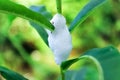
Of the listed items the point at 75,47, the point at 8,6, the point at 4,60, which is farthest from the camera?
the point at 75,47

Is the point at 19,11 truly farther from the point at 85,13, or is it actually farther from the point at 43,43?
the point at 43,43

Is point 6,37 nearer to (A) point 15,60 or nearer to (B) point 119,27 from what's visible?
(A) point 15,60

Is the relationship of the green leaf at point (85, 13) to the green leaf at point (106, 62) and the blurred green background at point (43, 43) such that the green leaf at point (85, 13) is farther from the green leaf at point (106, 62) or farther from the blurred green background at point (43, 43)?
the blurred green background at point (43, 43)

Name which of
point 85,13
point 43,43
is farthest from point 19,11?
A: point 43,43

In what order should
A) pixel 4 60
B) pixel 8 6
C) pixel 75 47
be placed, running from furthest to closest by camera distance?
pixel 75 47 → pixel 4 60 → pixel 8 6

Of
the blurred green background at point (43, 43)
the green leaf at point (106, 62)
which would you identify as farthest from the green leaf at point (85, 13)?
the blurred green background at point (43, 43)

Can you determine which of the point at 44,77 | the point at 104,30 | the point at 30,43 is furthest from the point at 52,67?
the point at 104,30

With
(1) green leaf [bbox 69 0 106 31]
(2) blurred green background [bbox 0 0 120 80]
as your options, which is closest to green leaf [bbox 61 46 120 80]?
(1) green leaf [bbox 69 0 106 31]

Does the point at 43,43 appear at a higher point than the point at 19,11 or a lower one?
higher
